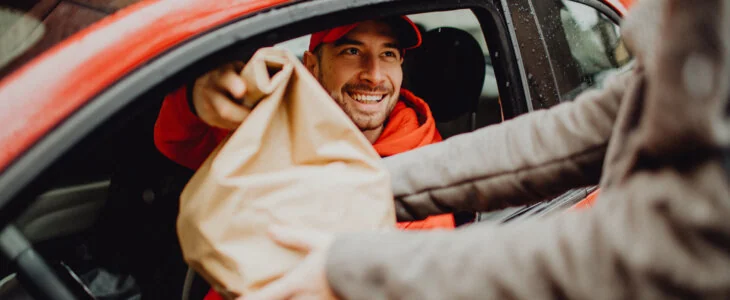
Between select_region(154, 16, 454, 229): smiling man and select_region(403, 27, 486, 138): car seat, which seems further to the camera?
select_region(403, 27, 486, 138): car seat

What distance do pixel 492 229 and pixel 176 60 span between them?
61 cm

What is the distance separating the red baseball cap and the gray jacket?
52.1 inches

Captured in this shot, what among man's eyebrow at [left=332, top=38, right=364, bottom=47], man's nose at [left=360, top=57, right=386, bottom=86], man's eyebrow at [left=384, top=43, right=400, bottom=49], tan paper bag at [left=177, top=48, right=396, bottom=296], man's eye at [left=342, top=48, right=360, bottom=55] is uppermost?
man's eyebrow at [left=332, top=38, right=364, bottom=47]

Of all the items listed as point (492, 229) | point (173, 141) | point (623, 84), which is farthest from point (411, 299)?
point (173, 141)

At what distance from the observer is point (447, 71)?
2.46m

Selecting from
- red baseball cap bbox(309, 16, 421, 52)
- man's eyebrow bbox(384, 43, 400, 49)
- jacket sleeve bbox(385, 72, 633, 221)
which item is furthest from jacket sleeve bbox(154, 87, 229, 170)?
man's eyebrow bbox(384, 43, 400, 49)

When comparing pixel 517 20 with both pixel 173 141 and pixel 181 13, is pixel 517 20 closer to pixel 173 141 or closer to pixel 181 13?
pixel 181 13

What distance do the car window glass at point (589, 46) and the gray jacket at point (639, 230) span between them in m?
1.13

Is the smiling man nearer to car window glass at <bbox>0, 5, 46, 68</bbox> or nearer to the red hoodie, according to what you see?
the red hoodie

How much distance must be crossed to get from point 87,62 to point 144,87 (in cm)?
9

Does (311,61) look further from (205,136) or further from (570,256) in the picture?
(570,256)

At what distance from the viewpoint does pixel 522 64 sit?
166cm

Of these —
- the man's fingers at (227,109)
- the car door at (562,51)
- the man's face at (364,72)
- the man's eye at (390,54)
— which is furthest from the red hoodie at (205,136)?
the man's fingers at (227,109)

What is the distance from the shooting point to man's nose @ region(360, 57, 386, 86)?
86.4 inches
